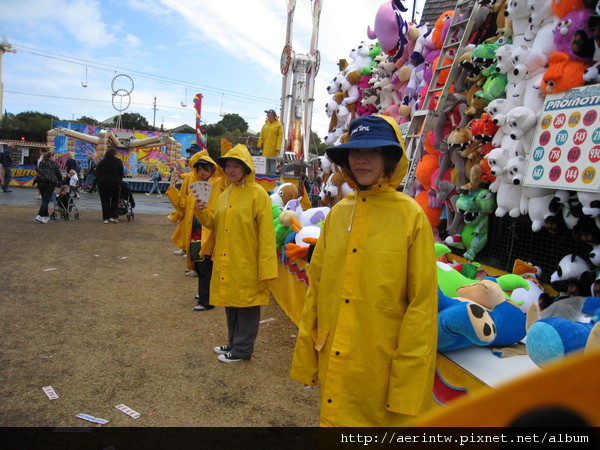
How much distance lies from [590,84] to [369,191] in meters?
2.90

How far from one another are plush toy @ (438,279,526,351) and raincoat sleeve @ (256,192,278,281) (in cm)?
154

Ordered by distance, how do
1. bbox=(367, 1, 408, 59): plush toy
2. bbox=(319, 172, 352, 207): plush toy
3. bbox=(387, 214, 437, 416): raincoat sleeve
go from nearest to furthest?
bbox=(387, 214, 437, 416): raincoat sleeve → bbox=(367, 1, 408, 59): plush toy → bbox=(319, 172, 352, 207): plush toy

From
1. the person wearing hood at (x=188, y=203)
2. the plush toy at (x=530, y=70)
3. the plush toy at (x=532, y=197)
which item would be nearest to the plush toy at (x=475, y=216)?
the plush toy at (x=532, y=197)

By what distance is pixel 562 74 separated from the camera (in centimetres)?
382

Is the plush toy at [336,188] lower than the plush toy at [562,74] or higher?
lower

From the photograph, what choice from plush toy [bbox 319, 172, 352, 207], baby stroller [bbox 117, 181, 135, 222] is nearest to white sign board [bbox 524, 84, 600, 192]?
plush toy [bbox 319, 172, 352, 207]

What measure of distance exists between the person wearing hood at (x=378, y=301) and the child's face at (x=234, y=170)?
74.4 inches

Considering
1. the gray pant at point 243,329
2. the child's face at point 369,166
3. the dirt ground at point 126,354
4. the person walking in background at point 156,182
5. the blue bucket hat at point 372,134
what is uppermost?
the blue bucket hat at point 372,134

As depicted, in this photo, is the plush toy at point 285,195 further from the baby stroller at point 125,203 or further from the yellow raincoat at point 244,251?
the baby stroller at point 125,203

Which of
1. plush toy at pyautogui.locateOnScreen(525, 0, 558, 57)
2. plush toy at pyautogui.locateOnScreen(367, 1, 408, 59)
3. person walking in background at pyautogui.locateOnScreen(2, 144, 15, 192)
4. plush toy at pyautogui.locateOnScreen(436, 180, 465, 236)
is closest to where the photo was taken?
plush toy at pyautogui.locateOnScreen(525, 0, 558, 57)

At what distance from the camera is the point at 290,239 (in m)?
5.43

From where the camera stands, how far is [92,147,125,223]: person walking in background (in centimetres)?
1082

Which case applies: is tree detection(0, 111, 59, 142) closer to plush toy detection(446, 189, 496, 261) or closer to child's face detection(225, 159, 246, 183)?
child's face detection(225, 159, 246, 183)

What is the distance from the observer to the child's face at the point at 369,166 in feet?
6.61
